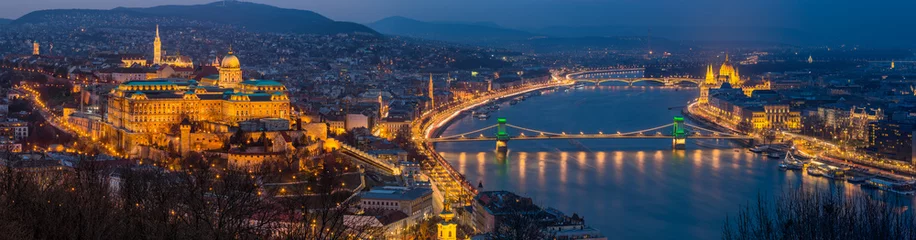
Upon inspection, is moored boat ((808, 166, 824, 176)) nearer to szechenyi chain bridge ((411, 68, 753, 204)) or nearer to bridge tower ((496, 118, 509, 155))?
szechenyi chain bridge ((411, 68, 753, 204))

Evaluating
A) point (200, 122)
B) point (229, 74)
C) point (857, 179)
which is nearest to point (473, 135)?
point (229, 74)

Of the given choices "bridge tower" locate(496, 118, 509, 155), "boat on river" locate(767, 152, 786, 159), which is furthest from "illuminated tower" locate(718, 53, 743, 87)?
"bridge tower" locate(496, 118, 509, 155)

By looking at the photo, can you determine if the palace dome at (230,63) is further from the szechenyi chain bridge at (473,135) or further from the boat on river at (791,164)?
the boat on river at (791,164)

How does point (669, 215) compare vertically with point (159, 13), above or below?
below

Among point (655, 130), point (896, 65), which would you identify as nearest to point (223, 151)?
point (655, 130)

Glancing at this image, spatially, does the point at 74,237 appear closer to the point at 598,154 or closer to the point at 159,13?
the point at 598,154

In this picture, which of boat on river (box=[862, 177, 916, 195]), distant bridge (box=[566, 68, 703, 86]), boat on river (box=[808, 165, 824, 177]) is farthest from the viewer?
distant bridge (box=[566, 68, 703, 86])
